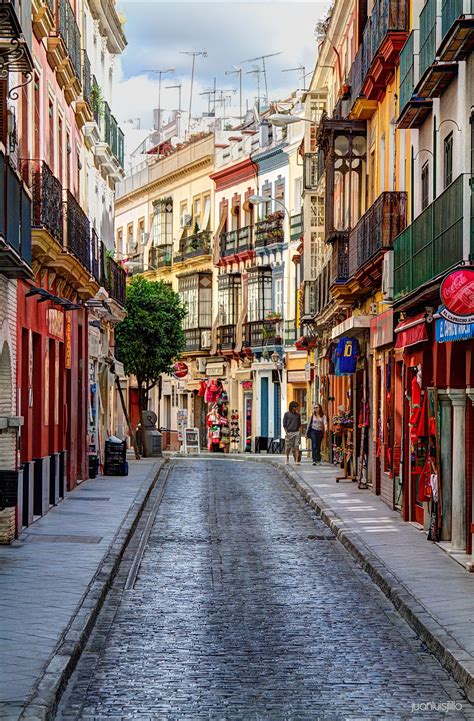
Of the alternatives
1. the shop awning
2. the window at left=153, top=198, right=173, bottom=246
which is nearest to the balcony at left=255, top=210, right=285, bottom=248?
the window at left=153, top=198, right=173, bottom=246

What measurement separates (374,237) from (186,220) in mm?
41538

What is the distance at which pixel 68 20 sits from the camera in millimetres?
27516

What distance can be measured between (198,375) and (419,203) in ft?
143

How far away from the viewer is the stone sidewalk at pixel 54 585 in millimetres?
10344

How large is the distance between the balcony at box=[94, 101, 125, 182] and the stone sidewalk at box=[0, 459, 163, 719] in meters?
12.9

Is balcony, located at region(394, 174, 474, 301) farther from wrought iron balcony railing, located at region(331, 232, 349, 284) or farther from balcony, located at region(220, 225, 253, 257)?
balcony, located at region(220, 225, 253, 257)

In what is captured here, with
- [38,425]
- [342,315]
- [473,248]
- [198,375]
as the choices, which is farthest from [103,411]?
[198,375]

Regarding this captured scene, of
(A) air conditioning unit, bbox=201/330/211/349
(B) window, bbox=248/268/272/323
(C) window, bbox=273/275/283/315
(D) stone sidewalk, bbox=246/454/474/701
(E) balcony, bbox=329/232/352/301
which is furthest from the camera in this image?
(A) air conditioning unit, bbox=201/330/211/349

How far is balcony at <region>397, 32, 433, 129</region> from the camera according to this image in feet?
69.5

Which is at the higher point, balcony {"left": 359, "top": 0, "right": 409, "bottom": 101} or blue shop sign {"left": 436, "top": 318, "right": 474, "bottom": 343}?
balcony {"left": 359, "top": 0, "right": 409, "bottom": 101}

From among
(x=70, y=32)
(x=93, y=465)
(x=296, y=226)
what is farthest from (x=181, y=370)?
(x=70, y=32)

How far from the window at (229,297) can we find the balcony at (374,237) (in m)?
31.1

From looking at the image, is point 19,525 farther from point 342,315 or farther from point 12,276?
point 342,315

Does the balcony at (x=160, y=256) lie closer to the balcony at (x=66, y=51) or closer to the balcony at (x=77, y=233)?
the balcony at (x=77, y=233)
